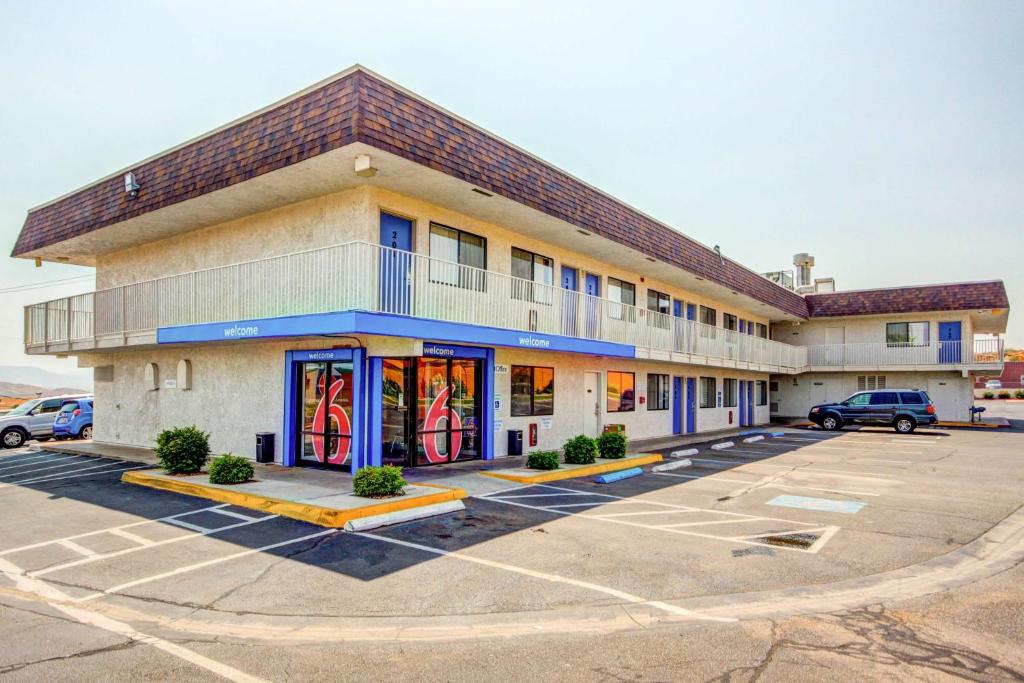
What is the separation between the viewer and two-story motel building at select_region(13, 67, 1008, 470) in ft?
38.8

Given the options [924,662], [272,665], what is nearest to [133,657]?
[272,665]

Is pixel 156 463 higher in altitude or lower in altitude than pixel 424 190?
lower

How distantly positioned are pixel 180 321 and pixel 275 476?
5509 millimetres

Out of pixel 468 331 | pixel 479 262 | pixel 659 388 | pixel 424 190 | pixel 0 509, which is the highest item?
pixel 424 190

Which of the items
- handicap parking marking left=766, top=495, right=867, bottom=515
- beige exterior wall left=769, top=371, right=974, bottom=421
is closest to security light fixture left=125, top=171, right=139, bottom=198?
handicap parking marking left=766, top=495, right=867, bottom=515

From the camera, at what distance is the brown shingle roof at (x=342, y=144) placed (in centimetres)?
1094

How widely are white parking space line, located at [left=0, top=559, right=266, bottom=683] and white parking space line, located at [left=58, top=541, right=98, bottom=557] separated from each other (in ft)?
2.15

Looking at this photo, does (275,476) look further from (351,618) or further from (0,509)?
(351,618)

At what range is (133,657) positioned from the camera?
15.7ft

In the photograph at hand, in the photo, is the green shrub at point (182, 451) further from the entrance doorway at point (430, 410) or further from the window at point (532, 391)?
the window at point (532, 391)

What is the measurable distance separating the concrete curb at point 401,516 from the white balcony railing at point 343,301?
12.7 feet

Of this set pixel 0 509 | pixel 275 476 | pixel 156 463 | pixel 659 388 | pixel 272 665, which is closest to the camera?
pixel 272 665

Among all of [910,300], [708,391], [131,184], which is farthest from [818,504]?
[910,300]

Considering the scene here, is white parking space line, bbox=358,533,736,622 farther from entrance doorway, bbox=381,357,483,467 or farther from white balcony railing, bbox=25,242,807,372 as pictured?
entrance doorway, bbox=381,357,483,467
